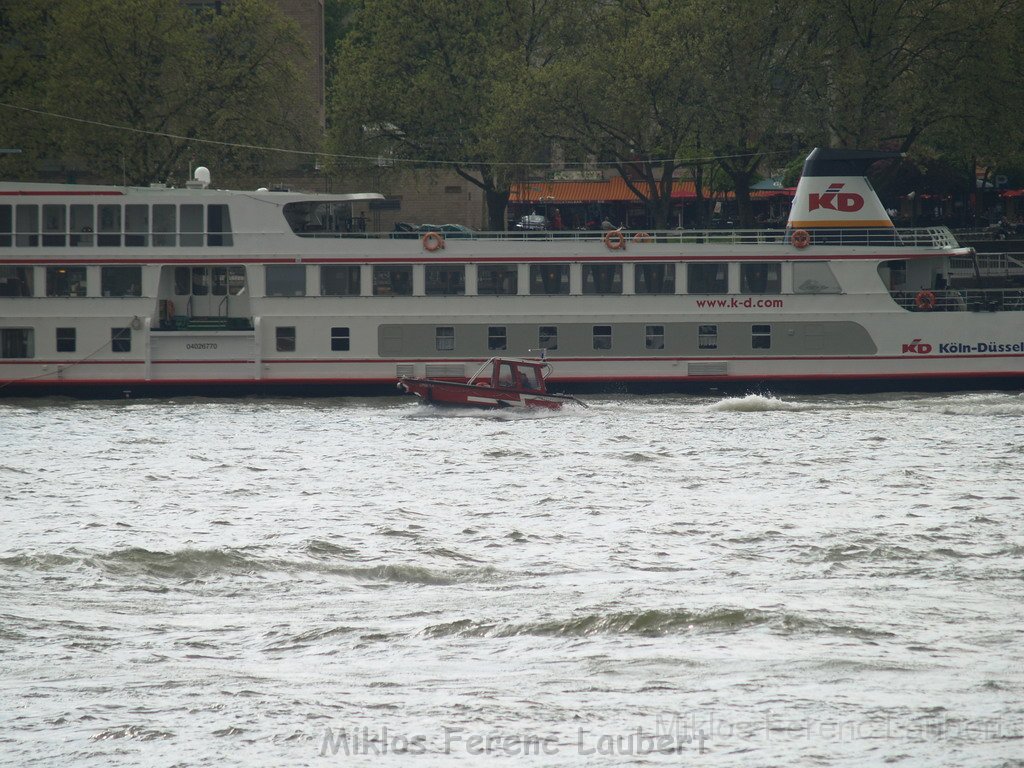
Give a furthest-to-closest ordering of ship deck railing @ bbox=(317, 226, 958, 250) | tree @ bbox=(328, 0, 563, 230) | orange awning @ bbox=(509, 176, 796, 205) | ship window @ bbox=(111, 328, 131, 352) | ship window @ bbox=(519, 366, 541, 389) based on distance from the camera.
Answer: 1. orange awning @ bbox=(509, 176, 796, 205)
2. tree @ bbox=(328, 0, 563, 230)
3. ship deck railing @ bbox=(317, 226, 958, 250)
4. ship window @ bbox=(111, 328, 131, 352)
5. ship window @ bbox=(519, 366, 541, 389)

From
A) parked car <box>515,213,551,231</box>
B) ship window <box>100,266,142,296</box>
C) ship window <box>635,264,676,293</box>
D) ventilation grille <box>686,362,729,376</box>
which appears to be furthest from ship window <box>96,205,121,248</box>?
parked car <box>515,213,551,231</box>

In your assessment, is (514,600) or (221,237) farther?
(221,237)

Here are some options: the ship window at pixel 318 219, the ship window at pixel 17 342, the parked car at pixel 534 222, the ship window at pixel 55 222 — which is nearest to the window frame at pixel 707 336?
the ship window at pixel 318 219

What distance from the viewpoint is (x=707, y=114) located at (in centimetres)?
5350

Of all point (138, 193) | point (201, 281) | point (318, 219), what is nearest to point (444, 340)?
point (318, 219)

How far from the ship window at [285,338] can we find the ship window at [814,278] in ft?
43.2

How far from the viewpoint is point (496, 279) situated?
130ft

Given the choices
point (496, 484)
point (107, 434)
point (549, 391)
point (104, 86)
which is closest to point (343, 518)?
point (496, 484)

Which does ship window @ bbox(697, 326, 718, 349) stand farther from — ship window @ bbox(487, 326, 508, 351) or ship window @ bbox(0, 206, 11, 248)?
ship window @ bbox(0, 206, 11, 248)

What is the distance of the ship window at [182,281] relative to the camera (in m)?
40.4

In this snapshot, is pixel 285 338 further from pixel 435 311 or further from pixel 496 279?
pixel 496 279

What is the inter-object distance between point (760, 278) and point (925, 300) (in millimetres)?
4263

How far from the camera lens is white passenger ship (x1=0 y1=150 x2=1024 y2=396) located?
39250 mm

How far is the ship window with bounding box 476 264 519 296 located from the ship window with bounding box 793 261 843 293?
7322mm
